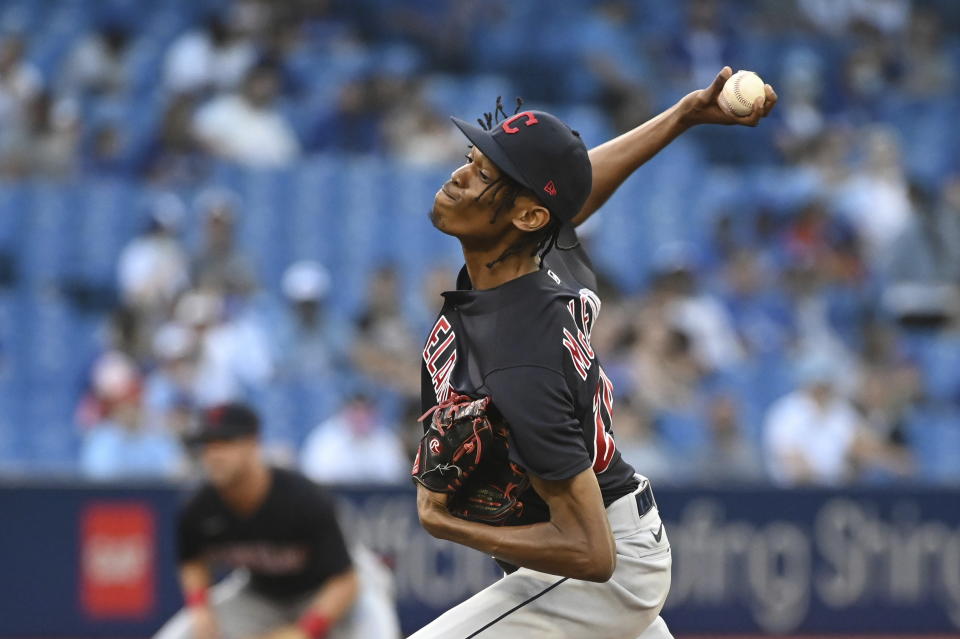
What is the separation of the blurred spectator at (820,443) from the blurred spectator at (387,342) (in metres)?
2.35

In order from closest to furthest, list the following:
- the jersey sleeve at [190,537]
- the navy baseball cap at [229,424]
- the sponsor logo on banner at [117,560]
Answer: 1. the navy baseball cap at [229,424]
2. the jersey sleeve at [190,537]
3. the sponsor logo on banner at [117,560]

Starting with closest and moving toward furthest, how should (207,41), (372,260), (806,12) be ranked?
(372,260)
(207,41)
(806,12)

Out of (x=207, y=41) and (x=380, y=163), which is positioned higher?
(x=207, y=41)

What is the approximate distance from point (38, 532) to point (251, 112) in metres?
4.10

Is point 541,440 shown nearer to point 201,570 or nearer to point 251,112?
point 201,570

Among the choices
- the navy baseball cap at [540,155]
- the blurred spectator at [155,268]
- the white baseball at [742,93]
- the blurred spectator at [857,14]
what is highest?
the blurred spectator at [857,14]

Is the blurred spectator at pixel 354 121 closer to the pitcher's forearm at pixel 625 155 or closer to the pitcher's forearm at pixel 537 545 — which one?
the pitcher's forearm at pixel 625 155

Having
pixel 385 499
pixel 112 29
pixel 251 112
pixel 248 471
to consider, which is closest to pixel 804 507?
pixel 385 499

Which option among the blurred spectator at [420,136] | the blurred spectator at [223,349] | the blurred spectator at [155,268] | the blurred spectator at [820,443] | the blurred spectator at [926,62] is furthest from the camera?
the blurred spectator at [926,62]

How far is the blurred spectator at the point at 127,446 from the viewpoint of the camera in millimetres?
9008

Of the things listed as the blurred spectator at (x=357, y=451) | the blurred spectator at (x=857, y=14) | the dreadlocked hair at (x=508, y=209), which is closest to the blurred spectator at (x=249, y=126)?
the blurred spectator at (x=357, y=451)

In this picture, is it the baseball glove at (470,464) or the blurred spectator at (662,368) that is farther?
the blurred spectator at (662,368)

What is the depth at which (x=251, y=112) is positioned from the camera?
38.1 ft

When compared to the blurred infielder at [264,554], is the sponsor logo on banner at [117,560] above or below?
below
